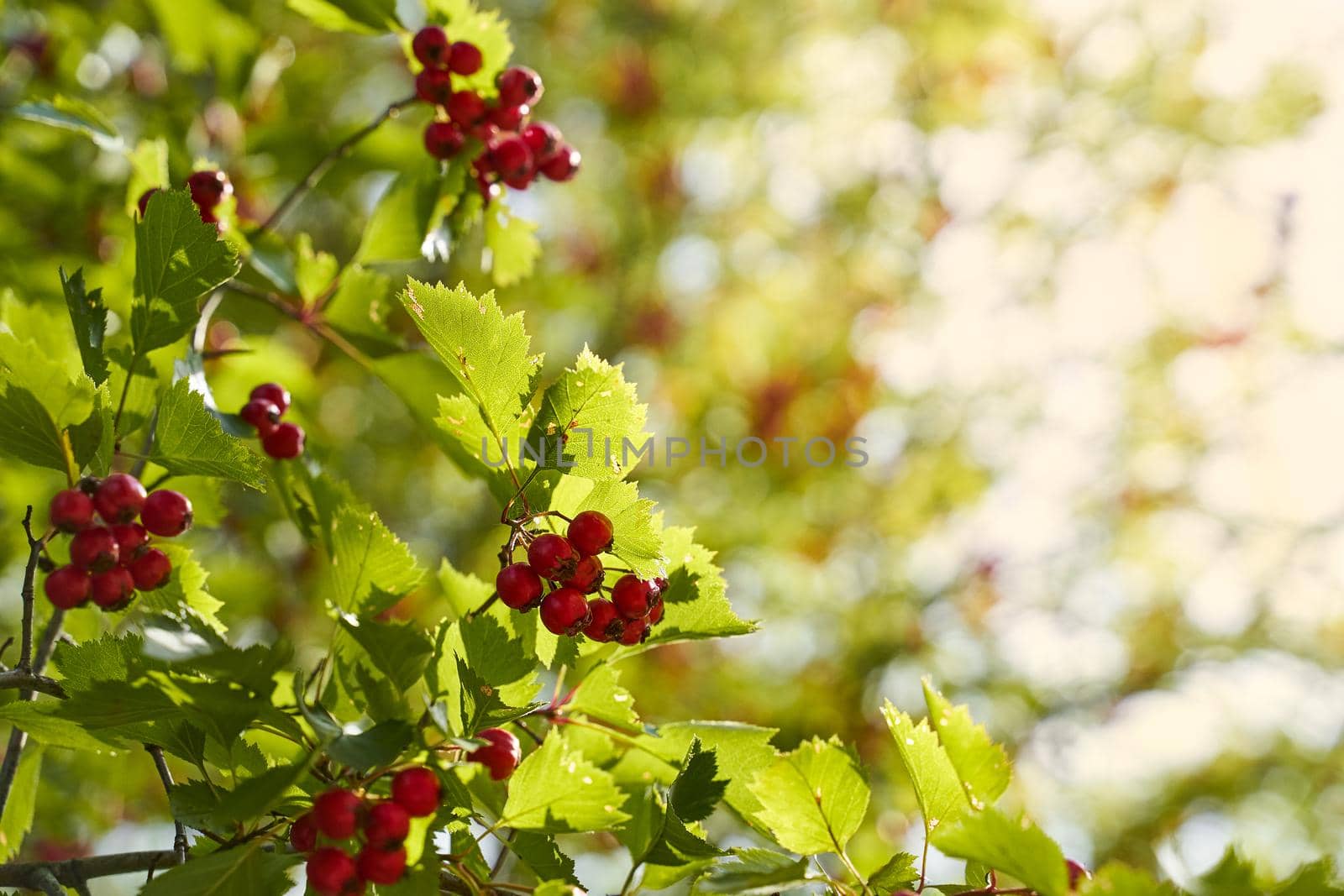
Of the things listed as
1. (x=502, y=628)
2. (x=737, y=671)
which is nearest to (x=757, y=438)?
(x=737, y=671)

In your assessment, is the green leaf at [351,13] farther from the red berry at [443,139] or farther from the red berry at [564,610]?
the red berry at [564,610]

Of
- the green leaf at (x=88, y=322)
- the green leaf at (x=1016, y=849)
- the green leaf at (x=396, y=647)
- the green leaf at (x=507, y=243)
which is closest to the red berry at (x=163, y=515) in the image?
the green leaf at (x=88, y=322)

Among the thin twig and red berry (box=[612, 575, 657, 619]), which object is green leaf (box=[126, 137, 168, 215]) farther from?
red berry (box=[612, 575, 657, 619])

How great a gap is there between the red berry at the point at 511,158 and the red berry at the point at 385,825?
1.09 meters

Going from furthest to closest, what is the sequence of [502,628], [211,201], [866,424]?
[866,424] < [211,201] < [502,628]

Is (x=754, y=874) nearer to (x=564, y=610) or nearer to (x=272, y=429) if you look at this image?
(x=564, y=610)

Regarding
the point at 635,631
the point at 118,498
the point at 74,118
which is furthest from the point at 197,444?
the point at 74,118

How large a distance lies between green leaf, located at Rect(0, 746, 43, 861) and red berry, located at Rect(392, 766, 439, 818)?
2.80 feet

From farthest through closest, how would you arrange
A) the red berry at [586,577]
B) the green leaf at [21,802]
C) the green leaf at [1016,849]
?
the green leaf at [21,802], the red berry at [586,577], the green leaf at [1016,849]

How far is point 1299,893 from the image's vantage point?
37.4 inches

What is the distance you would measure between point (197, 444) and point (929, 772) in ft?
3.10

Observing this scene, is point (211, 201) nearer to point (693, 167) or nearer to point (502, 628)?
point (502, 628)

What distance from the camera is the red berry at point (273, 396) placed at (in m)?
1.61

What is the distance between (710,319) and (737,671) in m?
2.22
